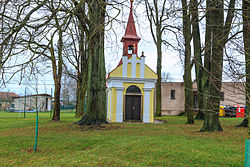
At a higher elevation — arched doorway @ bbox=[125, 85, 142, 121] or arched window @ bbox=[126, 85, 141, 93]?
arched window @ bbox=[126, 85, 141, 93]

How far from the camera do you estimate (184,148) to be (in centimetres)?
788

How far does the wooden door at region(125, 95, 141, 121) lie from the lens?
2127 centimetres

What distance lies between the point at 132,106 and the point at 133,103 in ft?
0.93

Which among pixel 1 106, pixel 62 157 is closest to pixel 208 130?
pixel 62 157

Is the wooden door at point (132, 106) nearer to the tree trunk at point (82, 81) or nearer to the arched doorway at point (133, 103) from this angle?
the arched doorway at point (133, 103)

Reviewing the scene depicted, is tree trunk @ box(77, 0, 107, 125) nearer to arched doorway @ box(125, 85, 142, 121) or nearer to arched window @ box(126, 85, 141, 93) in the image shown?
arched window @ box(126, 85, 141, 93)

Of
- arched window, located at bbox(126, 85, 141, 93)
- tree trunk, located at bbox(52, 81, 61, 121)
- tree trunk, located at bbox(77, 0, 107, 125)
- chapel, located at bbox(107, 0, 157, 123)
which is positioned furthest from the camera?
arched window, located at bbox(126, 85, 141, 93)

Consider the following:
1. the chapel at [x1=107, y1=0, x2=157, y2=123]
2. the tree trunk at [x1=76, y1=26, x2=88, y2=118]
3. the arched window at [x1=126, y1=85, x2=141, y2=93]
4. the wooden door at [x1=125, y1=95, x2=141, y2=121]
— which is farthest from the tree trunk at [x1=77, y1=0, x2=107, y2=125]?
the tree trunk at [x1=76, y1=26, x2=88, y2=118]

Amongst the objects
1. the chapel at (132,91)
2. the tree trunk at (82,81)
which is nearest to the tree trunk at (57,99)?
the chapel at (132,91)

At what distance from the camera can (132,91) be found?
21234mm

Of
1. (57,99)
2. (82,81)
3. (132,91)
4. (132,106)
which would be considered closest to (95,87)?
(57,99)

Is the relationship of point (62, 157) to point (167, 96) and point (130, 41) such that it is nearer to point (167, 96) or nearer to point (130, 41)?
point (130, 41)

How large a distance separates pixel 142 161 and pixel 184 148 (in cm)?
218

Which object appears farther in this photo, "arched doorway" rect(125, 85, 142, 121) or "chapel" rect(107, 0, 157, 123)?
"arched doorway" rect(125, 85, 142, 121)
